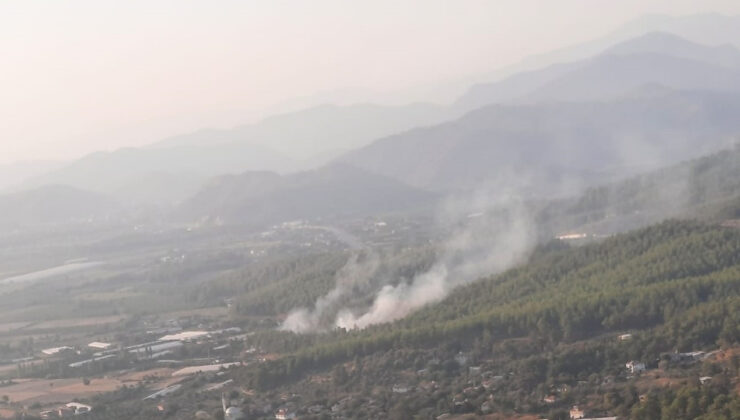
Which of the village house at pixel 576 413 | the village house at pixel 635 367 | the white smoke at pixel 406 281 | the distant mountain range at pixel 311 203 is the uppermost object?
the village house at pixel 576 413

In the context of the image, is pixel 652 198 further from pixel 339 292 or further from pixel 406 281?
pixel 339 292

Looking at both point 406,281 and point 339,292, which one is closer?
point 406,281

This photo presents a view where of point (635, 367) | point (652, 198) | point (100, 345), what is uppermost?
point (635, 367)

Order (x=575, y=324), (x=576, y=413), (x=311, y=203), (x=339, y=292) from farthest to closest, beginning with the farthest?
(x=311, y=203) < (x=339, y=292) < (x=575, y=324) < (x=576, y=413)

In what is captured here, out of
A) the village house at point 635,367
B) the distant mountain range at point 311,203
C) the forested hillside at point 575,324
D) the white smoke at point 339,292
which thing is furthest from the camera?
the distant mountain range at point 311,203

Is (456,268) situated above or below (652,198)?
above

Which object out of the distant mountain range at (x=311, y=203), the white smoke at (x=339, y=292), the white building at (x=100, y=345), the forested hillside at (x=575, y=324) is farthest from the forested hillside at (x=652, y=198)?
the distant mountain range at (x=311, y=203)

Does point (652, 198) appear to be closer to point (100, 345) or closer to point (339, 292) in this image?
point (339, 292)

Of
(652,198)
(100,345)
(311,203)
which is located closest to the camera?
(100,345)

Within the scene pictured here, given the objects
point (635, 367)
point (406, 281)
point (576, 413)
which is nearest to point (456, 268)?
point (406, 281)

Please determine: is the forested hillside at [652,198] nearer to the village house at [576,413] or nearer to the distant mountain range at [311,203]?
the village house at [576,413]

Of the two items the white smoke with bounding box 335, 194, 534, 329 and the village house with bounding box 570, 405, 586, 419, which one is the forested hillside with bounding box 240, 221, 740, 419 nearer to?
the village house with bounding box 570, 405, 586, 419
